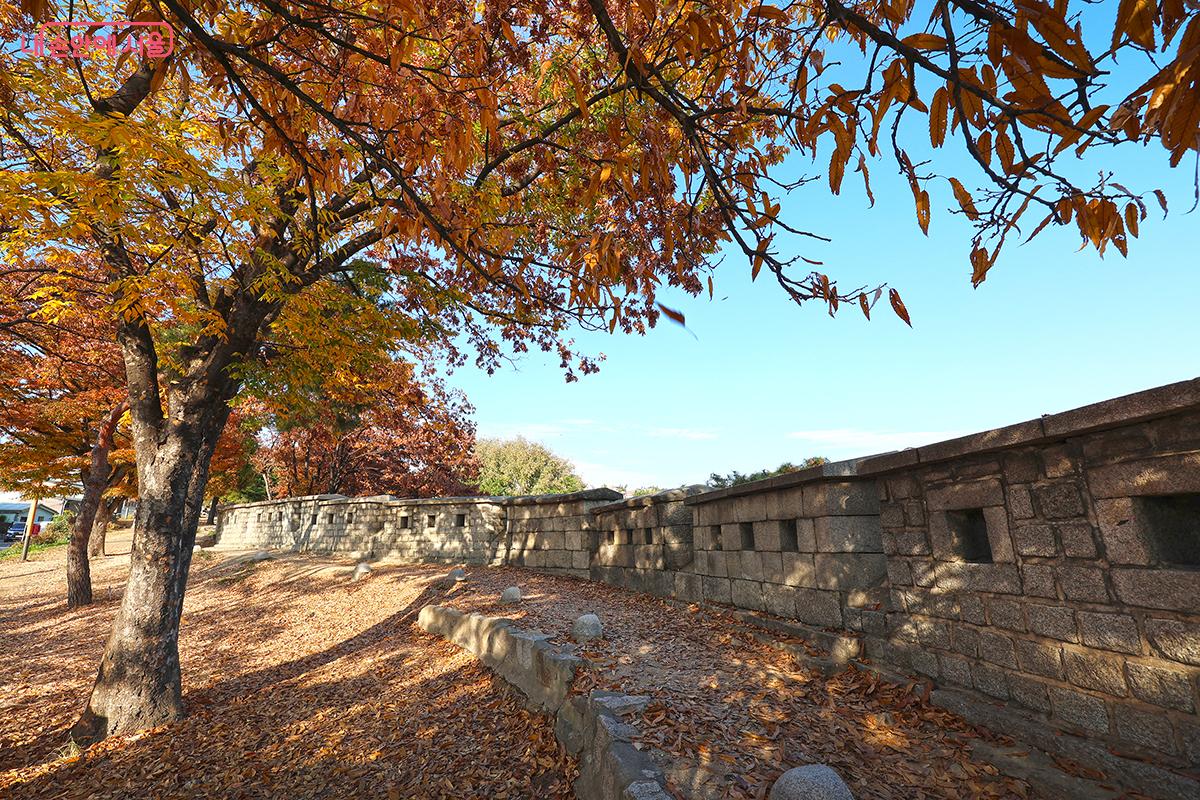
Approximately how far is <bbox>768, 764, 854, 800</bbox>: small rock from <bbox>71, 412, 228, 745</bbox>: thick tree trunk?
6837mm

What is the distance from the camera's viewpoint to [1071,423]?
128 inches

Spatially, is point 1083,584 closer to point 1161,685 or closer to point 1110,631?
point 1110,631

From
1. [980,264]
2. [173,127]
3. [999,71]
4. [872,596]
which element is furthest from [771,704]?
[173,127]

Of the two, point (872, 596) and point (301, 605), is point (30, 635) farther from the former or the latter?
point (872, 596)

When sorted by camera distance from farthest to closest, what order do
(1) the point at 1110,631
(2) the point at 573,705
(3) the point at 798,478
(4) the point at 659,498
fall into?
(4) the point at 659,498 < (3) the point at 798,478 < (2) the point at 573,705 < (1) the point at 1110,631

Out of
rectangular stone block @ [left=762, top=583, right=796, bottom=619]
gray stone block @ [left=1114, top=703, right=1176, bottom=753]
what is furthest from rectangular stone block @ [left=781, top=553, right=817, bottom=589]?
gray stone block @ [left=1114, top=703, right=1176, bottom=753]

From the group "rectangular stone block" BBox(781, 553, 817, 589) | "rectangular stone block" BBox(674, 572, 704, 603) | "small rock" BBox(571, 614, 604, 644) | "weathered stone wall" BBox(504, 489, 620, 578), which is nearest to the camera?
"rectangular stone block" BBox(781, 553, 817, 589)

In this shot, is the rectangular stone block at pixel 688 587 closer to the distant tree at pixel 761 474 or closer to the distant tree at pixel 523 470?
the distant tree at pixel 761 474

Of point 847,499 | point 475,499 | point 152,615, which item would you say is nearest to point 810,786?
point 847,499

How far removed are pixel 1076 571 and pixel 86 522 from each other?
57.2ft

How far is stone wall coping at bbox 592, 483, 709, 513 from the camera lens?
8.49 m

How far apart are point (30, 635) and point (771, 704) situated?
1408 cm

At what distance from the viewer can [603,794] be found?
11.9 ft

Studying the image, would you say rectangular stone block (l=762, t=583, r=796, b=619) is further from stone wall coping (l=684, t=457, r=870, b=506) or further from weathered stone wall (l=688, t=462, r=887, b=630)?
stone wall coping (l=684, t=457, r=870, b=506)
